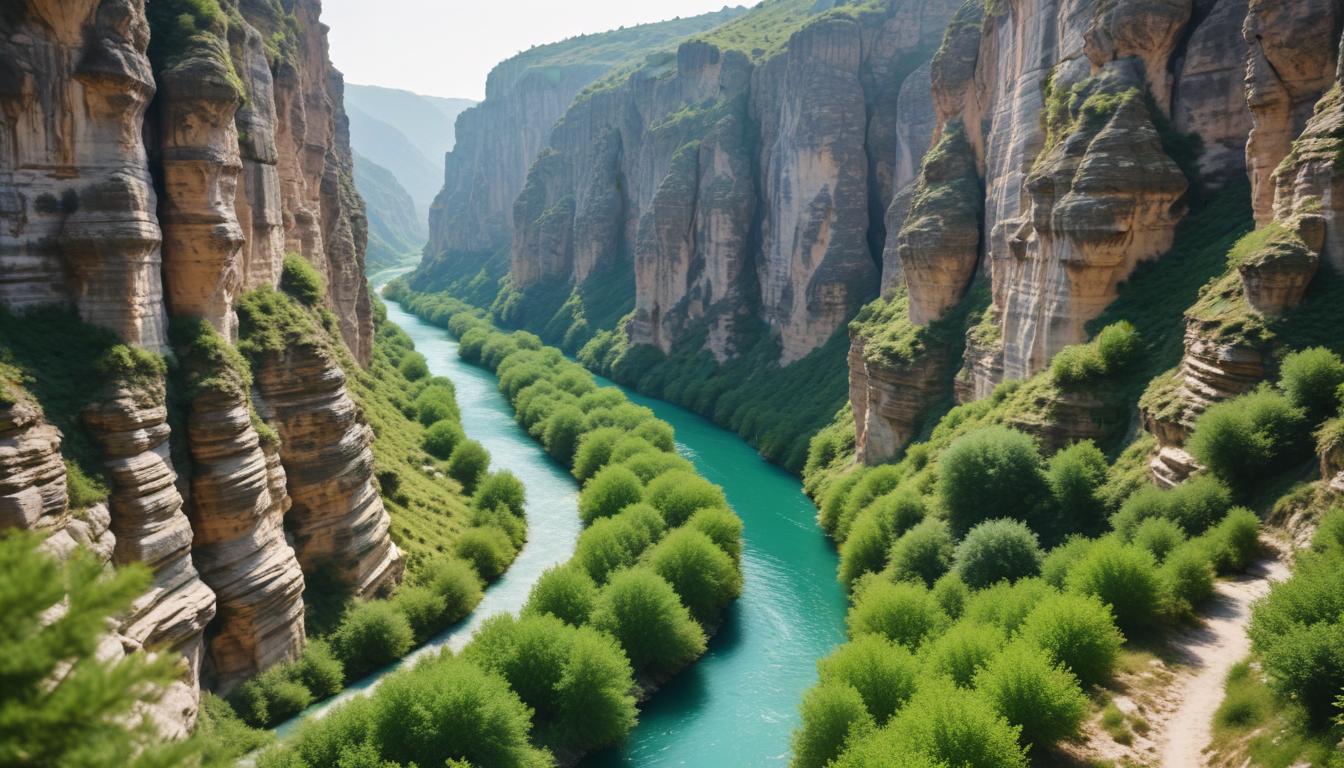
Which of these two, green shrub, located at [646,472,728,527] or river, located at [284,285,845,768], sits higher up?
green shrub, located at [646,472,728,527]

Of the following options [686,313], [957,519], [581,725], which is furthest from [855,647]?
[686,313]

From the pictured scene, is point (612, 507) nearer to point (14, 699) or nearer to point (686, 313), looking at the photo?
point (14, 699)

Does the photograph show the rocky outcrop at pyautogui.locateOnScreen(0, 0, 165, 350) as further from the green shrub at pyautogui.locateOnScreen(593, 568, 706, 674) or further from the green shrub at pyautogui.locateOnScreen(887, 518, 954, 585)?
the green shrub at pyautogui.locateOnScreen(887, 518, 954, 585)

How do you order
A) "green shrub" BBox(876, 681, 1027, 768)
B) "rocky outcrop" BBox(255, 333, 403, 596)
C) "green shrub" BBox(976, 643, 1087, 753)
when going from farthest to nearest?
"rocky outcrop" BBox(255, 333, 403, 596)
"green shrub" BBox(976, 643, 1087, 753)
"green shrub" BBox(876, 681, 1027, 768)

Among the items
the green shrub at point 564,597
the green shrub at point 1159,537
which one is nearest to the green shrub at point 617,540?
the green shrub at point 564,597

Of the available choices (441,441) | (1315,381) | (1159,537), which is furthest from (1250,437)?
(441,441)

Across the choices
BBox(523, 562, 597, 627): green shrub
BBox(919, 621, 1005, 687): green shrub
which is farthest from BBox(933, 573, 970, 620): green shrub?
BBox(523, 562, 597, 627): green shrub

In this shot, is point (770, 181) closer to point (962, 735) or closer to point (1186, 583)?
point (1186, 583)
